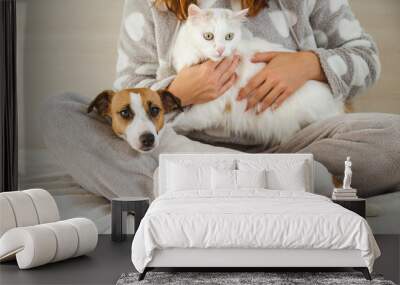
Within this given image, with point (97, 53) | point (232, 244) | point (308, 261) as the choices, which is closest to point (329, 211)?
point (308, 261)

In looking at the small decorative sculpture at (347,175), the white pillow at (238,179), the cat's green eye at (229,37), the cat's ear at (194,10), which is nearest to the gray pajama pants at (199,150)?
the small decorative sculpture at (347,175)

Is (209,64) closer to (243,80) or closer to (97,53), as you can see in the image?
(243,80)

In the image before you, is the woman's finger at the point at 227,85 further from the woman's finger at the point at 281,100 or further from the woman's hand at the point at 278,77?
the woman's finger at the point at 281,100

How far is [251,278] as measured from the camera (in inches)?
163

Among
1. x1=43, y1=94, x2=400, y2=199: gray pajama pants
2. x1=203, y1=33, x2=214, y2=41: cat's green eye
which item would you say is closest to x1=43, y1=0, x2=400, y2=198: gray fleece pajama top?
x1=43, y1=94, x2=400, y2=199: gray pajama pants

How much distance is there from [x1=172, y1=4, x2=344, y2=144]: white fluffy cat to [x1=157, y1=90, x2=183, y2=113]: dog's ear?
107mm

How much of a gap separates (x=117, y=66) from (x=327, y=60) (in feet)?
6.85

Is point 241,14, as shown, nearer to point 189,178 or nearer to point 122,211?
point 189,178

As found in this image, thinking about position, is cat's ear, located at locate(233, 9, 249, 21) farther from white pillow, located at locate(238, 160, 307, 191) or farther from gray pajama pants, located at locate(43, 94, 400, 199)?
white pillow, located at locate(238, 160, 307, 191)

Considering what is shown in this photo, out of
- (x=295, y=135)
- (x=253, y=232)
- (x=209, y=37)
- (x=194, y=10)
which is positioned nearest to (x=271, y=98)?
(x=295, y=135)

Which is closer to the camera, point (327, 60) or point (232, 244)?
point (232, 244)

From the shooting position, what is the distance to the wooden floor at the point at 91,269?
419 centimetres

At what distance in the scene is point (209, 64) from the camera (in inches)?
239

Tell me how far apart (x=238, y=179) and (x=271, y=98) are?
102cm
